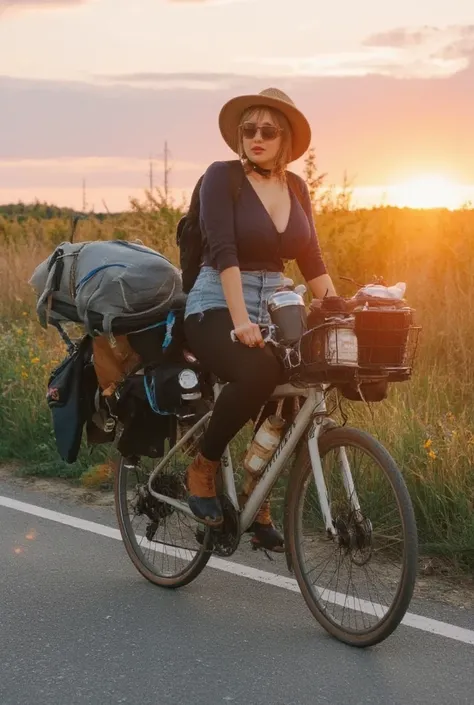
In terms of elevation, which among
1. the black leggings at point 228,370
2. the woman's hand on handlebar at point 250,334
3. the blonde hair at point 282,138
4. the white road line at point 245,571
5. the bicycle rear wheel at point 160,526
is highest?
the blonde hair at point 282,138

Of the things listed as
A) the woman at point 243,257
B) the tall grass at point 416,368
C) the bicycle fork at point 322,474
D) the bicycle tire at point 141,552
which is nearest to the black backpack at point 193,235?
the woman at point 243,257

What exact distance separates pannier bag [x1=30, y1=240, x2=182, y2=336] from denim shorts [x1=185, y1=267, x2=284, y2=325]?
28cm

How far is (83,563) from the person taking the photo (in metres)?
5.42

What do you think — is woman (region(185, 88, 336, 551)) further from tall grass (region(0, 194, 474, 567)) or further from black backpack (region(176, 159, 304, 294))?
tall grass (region(0, 194, 474, 567))

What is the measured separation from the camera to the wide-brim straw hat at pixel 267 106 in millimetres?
4461

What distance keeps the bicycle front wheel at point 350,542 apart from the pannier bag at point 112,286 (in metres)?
0.98

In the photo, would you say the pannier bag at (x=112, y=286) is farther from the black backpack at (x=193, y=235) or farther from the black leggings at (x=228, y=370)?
the black leggings at (x=228, y=370)

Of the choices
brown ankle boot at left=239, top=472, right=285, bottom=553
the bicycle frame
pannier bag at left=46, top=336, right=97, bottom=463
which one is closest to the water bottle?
the bicycle frame

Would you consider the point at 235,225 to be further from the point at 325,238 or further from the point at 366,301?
the point at 325,238

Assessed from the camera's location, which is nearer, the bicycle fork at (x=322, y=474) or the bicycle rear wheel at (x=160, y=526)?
the bicycle fork at (x=322, y=474)

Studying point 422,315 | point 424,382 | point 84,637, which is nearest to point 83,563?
point 84,637

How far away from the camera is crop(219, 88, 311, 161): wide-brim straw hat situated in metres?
4.46

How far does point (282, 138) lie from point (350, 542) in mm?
1677

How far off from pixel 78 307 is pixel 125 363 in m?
0.38
